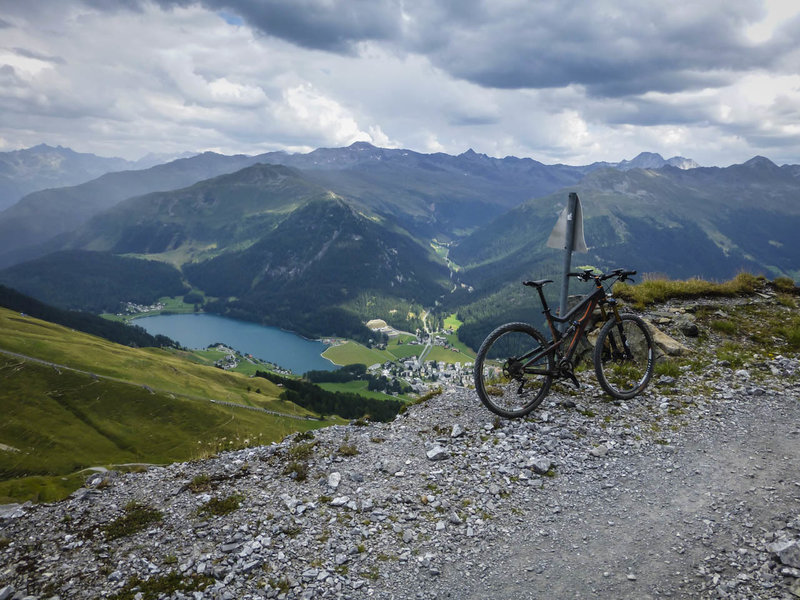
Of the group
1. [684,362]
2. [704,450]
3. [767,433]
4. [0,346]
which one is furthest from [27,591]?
[0,346]

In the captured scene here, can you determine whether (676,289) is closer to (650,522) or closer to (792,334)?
(792,334)

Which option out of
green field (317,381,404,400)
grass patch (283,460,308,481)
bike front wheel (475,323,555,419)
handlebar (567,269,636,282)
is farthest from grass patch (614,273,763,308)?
green field (317,381,404,400)

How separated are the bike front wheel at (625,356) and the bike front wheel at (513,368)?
176 cm

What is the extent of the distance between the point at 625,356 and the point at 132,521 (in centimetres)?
1305

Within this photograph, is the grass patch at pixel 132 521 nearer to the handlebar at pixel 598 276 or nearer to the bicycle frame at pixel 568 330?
the bicycle frame at pixel 568 330

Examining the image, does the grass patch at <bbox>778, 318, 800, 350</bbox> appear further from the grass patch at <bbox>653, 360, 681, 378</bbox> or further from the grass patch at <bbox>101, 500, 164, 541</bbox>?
the grass patch at <bbox>101, 500, 164, 541</bbox>

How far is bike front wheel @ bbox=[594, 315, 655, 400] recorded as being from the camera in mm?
11234

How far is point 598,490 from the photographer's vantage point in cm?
797

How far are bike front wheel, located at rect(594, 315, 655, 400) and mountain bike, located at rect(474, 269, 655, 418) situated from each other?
0.09 feet

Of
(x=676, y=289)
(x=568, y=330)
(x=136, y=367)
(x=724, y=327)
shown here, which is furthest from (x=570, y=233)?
(x=136, y=367)

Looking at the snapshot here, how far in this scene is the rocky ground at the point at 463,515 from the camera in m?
6.11

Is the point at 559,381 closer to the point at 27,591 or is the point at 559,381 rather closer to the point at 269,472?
the point at 269,472

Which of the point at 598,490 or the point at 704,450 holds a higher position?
the point at 704,450

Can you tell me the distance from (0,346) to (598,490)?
547 ft
